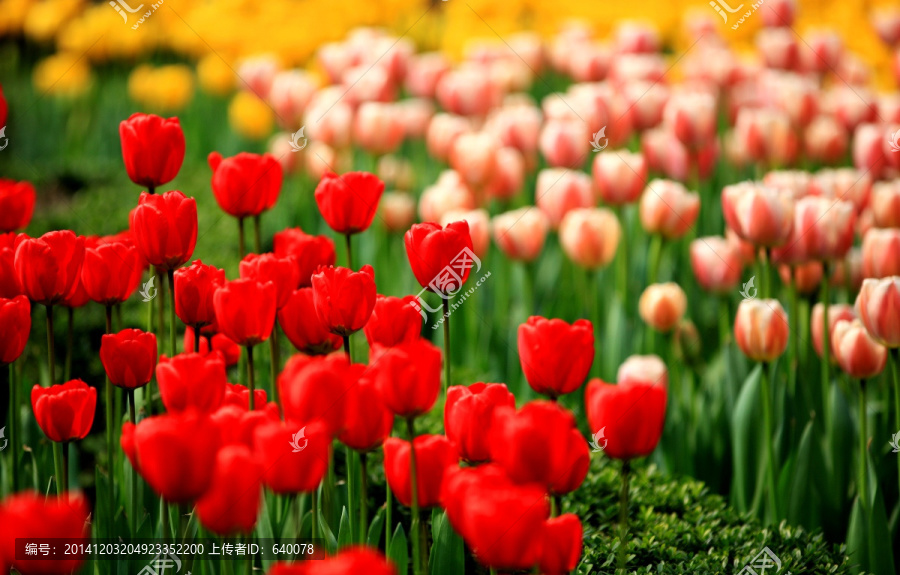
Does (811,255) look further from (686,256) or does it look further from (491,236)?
(491,236)

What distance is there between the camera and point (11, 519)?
96 cm

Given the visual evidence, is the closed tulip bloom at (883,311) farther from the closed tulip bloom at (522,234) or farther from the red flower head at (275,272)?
the red flower head at (275,272)

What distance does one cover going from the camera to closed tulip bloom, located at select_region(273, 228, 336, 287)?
1.86 metres

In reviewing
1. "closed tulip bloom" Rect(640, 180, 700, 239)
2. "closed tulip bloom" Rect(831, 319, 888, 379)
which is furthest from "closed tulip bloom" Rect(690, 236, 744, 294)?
"closed tulip bloom" Rect(831, 319, 888, 379)

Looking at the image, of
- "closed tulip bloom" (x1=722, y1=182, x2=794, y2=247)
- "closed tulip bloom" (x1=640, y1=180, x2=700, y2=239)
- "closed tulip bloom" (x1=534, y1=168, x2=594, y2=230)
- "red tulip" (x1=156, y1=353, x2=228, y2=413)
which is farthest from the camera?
"closed tulip bloom" (x1=534, y1=168, x2=594, y2=230)

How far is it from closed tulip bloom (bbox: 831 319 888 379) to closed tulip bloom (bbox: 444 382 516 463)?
1241 millimetres

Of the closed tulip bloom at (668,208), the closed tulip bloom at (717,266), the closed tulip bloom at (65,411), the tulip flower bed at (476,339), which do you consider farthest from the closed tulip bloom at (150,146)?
the closed tulip bloom at (717,266)

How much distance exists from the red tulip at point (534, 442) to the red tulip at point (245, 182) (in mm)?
929

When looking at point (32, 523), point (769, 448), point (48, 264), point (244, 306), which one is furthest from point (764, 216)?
point (32, 523)

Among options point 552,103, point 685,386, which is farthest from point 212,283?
point 552,103

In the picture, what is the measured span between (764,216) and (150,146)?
161 centimetres

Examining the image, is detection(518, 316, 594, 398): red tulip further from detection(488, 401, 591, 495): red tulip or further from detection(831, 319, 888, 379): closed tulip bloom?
detection(831, 319, 888, 379): closed tulip bloom

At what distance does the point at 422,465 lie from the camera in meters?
1.36

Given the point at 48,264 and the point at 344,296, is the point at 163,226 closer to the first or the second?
the point at 48,264
